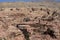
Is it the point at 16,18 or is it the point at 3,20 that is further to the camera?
the point at 16,18

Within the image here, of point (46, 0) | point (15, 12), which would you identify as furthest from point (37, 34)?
point (46, 0)

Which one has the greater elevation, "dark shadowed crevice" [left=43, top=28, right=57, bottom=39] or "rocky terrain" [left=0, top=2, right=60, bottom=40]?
"rocky terrain" [left=0, top=2, right=60, bottom=40]

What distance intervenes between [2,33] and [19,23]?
7.94ft

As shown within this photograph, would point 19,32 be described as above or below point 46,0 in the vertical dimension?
above

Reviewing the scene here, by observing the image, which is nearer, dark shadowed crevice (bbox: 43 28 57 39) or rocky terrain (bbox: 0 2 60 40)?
rocky terrain (bbox: 0 2 60 40)

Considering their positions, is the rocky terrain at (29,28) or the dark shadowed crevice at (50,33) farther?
the dark shadowed crevice at (50,33)

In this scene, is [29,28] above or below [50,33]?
above

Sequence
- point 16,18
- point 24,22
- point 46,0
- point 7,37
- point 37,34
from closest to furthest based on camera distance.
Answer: point 7,37
point 37,34
point 24,22
point 16,18
point 46,0

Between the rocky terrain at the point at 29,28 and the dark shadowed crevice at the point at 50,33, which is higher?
the rocky terrain at the point at 29,28

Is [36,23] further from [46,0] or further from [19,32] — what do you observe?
[46,0]

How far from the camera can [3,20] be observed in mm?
17562

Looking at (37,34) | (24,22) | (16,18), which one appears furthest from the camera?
(16,18)

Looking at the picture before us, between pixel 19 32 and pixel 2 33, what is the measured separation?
4.07ft

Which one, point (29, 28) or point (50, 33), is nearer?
point (29, 28)
